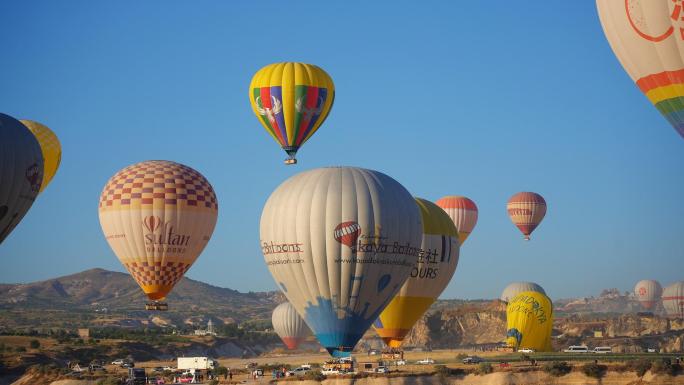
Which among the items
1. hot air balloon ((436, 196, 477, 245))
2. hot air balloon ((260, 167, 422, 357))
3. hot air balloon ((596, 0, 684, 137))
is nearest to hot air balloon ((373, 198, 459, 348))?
hot air balloon ((260, 167, 422, 357))

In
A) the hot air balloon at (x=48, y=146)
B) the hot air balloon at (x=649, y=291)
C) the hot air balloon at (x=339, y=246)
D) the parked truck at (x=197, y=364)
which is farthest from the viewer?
the hot air balloon at (x=649, y=291)

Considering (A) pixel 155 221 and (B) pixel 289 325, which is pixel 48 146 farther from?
(B) pixel 289 325

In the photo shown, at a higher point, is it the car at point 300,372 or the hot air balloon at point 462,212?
the hot air balloon at point 462,212

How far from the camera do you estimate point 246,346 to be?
5172 inches

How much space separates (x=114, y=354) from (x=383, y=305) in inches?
2052

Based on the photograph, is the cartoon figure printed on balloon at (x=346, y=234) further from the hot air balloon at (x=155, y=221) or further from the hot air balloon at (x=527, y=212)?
the hot air balloon at (x=527, y=212)

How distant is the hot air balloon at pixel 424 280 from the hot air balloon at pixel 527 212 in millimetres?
43683

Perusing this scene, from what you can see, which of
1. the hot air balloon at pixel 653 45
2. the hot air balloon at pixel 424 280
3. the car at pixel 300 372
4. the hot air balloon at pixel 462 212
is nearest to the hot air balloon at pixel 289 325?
the hot air balloon at pixel 462 212

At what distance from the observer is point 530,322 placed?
86.6 m

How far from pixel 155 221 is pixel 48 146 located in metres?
14.7

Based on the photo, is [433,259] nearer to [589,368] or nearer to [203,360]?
[589,368]

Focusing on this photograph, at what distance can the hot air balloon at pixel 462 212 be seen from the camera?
351 feet

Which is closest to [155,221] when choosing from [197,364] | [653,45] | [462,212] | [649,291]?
[197,364]

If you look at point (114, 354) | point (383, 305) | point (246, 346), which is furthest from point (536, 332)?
point (246, 346)
